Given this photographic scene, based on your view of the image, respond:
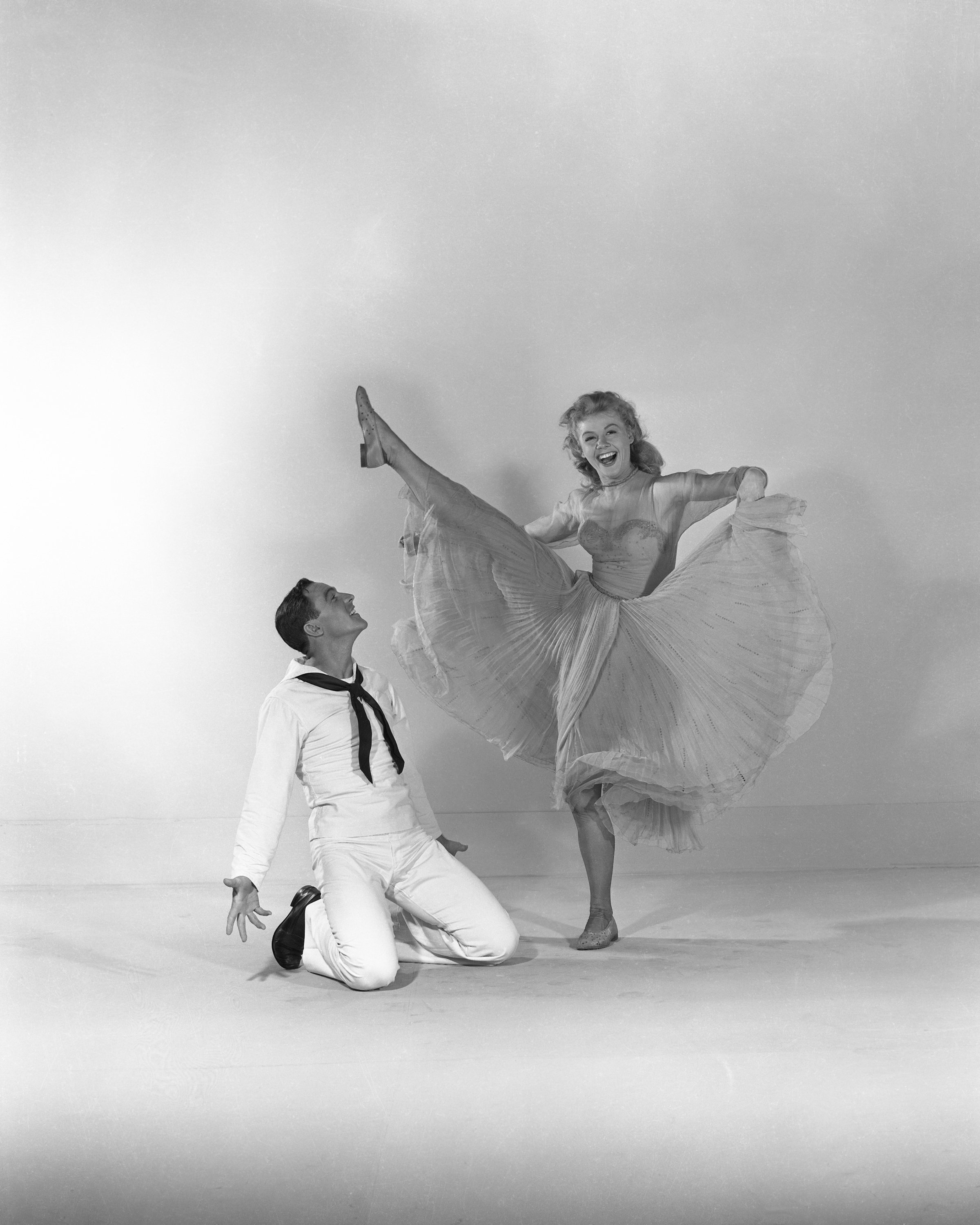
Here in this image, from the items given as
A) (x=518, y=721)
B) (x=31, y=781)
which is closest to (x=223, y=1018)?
(x=518, y=721)

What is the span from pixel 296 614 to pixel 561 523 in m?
0.79

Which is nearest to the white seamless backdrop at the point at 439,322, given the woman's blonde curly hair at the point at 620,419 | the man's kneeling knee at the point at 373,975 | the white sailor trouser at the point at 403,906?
the woman's blonde curly hair at the point at 620,419

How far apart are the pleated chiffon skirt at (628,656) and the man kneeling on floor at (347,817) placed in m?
0.27

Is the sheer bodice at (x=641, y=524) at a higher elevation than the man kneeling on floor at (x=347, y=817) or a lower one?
higher

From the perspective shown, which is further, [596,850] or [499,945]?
[596,850]

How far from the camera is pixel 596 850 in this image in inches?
114

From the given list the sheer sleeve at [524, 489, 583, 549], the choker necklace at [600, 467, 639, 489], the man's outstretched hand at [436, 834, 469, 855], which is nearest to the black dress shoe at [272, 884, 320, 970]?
the man's outstretched hand at [436, 834, 469, 855]

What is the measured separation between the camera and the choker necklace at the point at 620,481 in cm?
315

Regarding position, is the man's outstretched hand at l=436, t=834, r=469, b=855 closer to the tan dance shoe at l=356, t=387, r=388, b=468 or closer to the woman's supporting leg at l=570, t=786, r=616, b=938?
the woman's supporting leg at l=570, t=786, r=616, b=938

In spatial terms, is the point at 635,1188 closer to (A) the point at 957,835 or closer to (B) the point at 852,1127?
(B) the point at 852,1127

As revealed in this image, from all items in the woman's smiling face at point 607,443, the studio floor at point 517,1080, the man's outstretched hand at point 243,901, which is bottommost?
the studio floor at point 517,1080

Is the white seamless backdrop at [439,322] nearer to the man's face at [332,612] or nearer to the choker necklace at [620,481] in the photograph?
the choker necklace at [620,481]

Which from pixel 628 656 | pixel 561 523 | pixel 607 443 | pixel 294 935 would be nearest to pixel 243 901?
pixel 294 935

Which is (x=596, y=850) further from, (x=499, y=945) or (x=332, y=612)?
(x=332, y=612)
